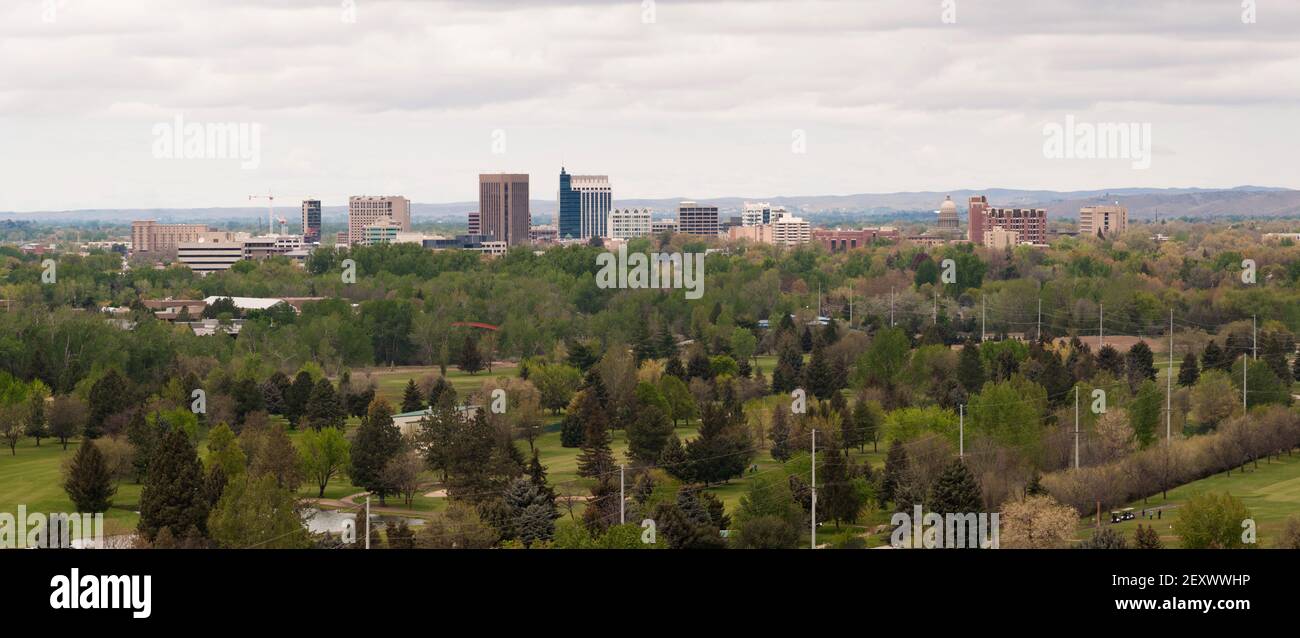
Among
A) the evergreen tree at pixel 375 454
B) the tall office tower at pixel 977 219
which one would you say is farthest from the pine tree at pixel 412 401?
the tall office tower at pixel 977 219

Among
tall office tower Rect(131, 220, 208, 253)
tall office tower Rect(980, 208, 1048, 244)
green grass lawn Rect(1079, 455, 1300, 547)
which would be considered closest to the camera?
green grass lawn Rect(1079, 455, 1300, 547)

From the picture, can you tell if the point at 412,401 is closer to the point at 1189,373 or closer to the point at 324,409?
the point at 324,409

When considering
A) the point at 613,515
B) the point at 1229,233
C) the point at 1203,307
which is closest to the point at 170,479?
the point at 613,515

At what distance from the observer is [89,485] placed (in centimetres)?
3341

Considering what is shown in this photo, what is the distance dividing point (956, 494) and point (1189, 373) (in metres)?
29.2

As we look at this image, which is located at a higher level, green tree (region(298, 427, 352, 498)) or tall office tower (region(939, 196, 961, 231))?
tall office tower (region(939, 196, 961, 231))

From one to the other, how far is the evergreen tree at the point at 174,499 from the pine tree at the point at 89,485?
479 centimetres

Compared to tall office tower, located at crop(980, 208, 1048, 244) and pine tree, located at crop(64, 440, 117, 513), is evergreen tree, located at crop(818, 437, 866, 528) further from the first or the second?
tall office tower, located at crop(980, 208, 1048, 244)

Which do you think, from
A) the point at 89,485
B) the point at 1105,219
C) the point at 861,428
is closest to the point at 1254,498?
the point at 861,428

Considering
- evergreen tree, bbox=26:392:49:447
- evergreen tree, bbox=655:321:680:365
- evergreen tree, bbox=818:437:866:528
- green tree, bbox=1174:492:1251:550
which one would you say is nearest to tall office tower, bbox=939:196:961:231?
Result: evergreen tree, bbox=655:321:680:365

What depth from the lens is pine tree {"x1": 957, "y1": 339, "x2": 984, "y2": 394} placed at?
52094 millimetres

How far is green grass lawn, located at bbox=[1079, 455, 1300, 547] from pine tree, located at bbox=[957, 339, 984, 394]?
14.1 metres

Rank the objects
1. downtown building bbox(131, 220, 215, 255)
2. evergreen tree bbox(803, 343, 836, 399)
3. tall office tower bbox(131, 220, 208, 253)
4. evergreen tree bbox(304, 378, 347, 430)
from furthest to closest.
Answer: tall office tower bbox(131, 220, 208, 253) < downtown building bbox(131, 220, 215, 255) < evergreen tree bbox(803, 343, 836, 399) < evergreen tree bbox(304, 378, 347, 430)

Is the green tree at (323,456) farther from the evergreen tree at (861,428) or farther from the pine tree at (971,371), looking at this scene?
the pine tree at (971,371)
